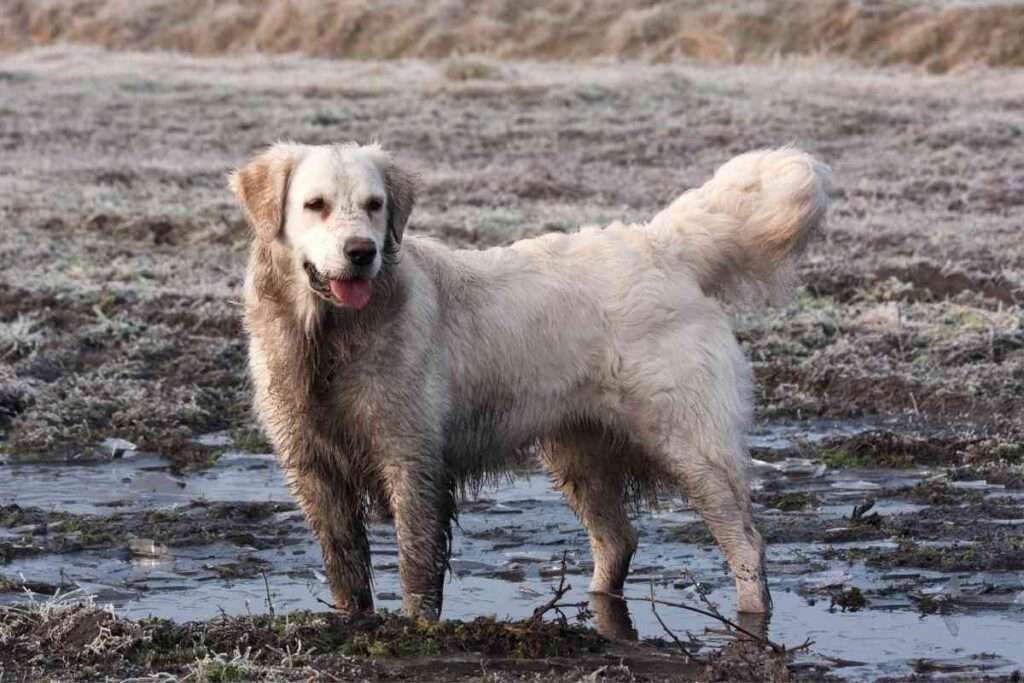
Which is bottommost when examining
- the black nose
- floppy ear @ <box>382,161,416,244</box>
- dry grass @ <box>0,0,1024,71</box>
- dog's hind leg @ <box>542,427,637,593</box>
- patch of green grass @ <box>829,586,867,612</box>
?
dry grass @ <box>0,0,1024,71</box>

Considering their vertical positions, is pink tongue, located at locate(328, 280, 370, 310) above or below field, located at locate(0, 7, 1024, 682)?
above

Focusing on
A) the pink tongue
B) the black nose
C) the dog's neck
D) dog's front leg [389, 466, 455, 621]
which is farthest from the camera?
dog's front leg [389, 466, 455, 621]

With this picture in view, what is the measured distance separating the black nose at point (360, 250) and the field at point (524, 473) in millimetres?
1169

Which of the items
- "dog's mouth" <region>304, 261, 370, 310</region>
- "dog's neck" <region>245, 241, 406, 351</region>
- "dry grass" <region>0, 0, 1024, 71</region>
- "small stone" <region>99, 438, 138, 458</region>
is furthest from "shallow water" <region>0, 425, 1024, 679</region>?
"dry grass" <region>0, 0, 1024, 71</region>

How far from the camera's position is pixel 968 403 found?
984cm

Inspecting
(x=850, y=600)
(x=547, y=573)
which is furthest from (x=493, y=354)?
(x=850, y=600)

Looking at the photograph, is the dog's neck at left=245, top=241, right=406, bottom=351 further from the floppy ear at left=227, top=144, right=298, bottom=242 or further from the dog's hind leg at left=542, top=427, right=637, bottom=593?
the dog's hind leg at left=542, top=427, right=637, bottom=593

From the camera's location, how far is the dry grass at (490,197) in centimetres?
1024

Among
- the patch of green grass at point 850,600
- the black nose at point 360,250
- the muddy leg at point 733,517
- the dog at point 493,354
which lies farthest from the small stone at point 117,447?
the patch of green grass at point 850,600

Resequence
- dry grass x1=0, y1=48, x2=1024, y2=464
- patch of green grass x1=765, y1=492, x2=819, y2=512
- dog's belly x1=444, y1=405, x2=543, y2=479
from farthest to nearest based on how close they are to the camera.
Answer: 1. dry grass x1=0, y1=48, x2=1024, y2=464
2. patch of green grass x1=765, y1=492, x2=819, y2=512
3. dog's belly x1=444, y1=405, x2=543, y2=479

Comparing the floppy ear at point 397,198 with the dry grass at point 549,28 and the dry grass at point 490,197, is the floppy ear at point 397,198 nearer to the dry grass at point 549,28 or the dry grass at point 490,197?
the dry grass at point 490,197

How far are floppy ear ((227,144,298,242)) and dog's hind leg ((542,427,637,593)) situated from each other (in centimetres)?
150

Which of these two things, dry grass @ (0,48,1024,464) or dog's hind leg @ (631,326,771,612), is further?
dry grass @ (0,48,1024,464)

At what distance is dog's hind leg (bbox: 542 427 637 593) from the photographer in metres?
6.99
